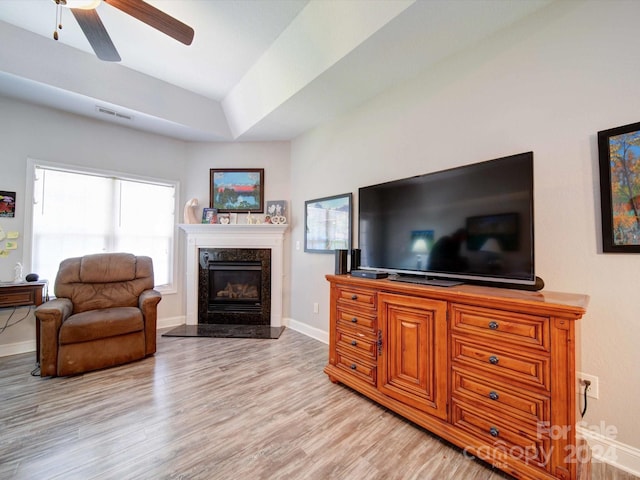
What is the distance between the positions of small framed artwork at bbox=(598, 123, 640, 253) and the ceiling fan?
108 inches

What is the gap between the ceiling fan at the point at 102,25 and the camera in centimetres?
170

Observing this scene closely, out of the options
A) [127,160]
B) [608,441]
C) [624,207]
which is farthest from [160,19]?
[608,441]

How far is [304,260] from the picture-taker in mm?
3721

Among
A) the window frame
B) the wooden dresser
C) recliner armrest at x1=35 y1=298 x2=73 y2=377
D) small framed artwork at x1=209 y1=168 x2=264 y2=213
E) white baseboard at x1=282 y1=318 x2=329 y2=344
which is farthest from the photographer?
small framed artwork at x1=209 y1=168 x2=264 y2=213

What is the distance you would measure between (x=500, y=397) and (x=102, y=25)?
3376 mm

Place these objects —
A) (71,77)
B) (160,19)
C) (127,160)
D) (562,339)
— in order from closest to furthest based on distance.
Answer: (562,339)
(160,19)
(71,77)
(127,160)

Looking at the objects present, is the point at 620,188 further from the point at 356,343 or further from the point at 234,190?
the point at 234,190

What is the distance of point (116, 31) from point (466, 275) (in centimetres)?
370

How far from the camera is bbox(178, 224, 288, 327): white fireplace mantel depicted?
393 cm

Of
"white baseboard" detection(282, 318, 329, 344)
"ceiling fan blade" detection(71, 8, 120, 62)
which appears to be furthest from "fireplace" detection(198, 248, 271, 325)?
"ceiling fan blade" detection(71, 8, 120, 62)

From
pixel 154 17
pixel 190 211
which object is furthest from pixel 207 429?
pixel 190 211

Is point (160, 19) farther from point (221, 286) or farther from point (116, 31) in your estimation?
point (221, 286)

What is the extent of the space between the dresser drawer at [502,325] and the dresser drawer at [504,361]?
0.05 m

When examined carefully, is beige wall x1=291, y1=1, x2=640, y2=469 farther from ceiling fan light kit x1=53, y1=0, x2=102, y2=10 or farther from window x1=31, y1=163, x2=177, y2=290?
window x1=31, y1=163, x2=177, y2=290
